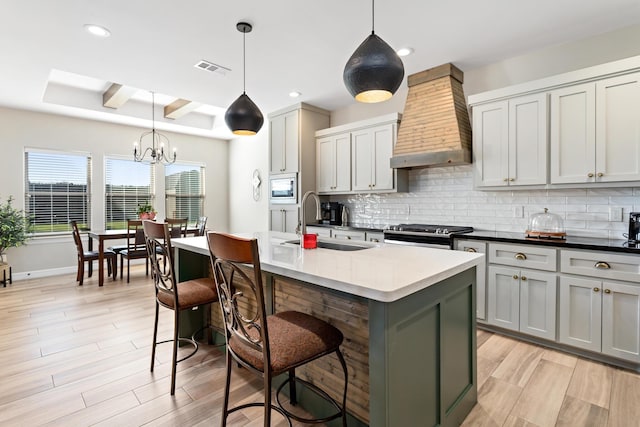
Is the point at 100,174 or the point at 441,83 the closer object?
the point at 441,83

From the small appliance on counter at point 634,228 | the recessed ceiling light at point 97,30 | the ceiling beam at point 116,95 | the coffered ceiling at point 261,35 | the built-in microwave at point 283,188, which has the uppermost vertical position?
the ceiling beam at point 116,95

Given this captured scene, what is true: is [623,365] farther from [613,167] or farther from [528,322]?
[613,167]

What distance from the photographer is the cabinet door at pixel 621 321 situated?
2297 mm

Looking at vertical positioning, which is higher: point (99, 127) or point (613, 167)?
point (99, 127)

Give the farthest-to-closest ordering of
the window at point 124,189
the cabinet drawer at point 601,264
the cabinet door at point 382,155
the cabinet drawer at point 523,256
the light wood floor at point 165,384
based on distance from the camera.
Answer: the window at point 124,189, the cabinet door at point 382,155, the cabinet drawer at point 523,256, the cabinet drawer at point 601,264, the light wood floor at point 165,384

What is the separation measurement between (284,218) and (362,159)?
159cm

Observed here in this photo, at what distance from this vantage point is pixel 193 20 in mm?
2666

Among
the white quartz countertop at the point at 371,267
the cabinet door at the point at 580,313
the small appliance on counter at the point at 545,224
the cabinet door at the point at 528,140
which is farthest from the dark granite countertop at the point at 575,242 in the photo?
the white quartz countertop at the point at 371,267

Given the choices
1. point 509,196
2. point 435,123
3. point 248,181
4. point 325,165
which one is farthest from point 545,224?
point 248,181

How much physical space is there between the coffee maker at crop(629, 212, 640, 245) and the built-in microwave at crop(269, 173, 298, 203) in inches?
147

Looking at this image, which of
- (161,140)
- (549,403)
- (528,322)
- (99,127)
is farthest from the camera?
(161,140)

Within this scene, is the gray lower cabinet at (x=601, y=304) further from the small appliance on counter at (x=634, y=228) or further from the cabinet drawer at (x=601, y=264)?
the small appliance on counter at (x=634, y=228)

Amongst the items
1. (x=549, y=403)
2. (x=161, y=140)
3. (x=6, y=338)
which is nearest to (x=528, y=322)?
(x=549, y=403)

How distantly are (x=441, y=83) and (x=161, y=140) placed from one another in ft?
17.8
